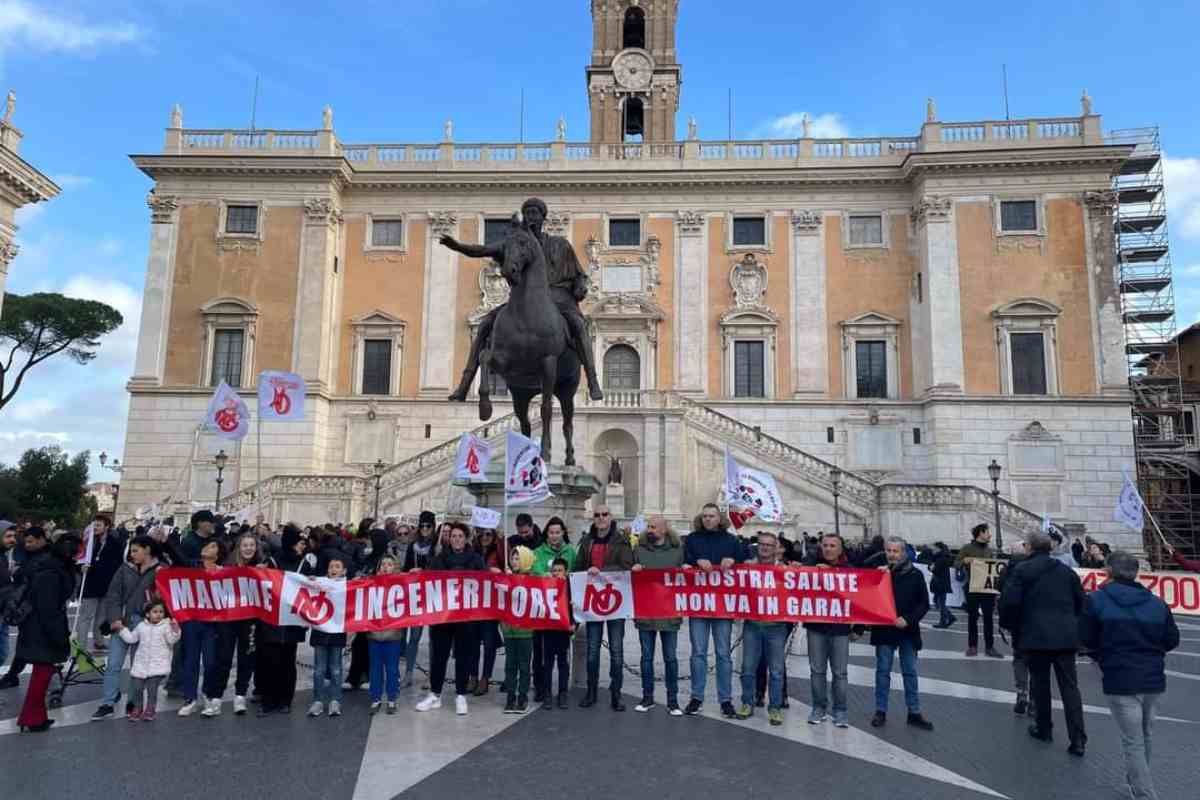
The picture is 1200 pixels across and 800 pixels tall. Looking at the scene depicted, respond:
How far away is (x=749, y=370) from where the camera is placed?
1398 inches

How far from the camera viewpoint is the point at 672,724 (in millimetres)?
7594

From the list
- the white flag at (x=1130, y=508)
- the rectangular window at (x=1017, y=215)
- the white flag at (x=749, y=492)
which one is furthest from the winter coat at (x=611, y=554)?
the rectangular window at (x=1017, y=215)

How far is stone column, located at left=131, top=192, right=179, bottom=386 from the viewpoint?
35000 mm

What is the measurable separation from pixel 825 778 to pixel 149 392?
35.4 meters

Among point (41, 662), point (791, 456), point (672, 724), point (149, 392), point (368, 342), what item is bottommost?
point (672, 724)

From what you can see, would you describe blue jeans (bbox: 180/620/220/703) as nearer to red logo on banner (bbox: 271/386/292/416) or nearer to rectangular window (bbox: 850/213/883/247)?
red logo on banner (bbox: 271/386/292/416)

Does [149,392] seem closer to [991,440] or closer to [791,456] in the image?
[791,456]

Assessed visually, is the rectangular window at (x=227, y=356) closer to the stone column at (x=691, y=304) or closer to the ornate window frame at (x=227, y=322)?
the ornate window frame at (x=227, y=322)

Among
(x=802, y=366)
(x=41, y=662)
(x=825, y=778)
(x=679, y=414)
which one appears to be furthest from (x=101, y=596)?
(x=802, y=366)

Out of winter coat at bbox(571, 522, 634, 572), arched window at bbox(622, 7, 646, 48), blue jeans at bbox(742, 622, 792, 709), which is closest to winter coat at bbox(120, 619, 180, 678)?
winter coat at bbox(571, 522, 634, 572)

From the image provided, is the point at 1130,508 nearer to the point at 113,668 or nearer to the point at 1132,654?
the point at 1132,654

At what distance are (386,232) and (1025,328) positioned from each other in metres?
27.6

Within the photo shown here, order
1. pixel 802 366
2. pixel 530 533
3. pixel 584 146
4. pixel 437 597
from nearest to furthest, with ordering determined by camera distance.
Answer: pixel 437 597 → pixel 530 533 → pixel 802 366 → pixel 584 146

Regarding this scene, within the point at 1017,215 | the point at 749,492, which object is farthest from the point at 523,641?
the point at 1017,215
